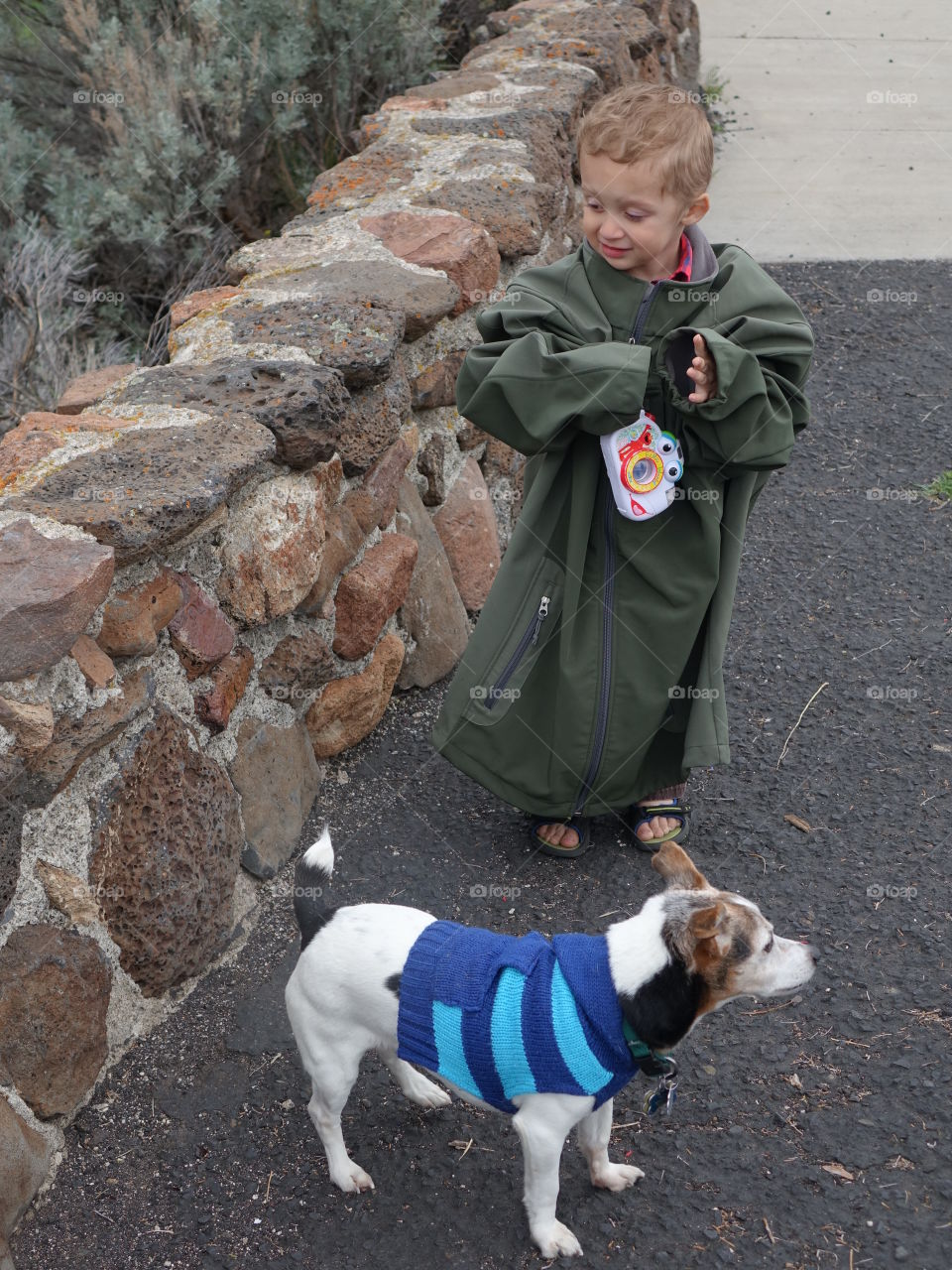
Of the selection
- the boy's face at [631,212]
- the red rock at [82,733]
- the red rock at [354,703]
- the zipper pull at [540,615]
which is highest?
the boy's face at [631,212]

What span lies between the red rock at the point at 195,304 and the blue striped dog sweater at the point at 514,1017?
77.2 inches

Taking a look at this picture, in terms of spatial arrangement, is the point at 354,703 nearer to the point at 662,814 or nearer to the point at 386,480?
the point at 386,480

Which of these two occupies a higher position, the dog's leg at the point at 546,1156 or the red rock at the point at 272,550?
the red rock at the point at 272,550

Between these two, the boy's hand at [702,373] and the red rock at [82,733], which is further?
the boy's hand at [702,373]

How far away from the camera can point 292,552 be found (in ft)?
9.36

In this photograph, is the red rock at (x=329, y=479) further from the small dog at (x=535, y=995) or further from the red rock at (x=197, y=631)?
the small dog at (x=535, y=995)

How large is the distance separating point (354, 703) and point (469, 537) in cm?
87

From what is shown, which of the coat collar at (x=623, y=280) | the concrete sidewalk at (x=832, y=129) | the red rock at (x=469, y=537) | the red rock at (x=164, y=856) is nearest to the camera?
the red rock at (x=164, y=856)

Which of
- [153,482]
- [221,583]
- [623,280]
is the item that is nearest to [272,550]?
[221,583]

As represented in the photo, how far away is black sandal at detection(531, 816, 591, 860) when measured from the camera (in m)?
3.14

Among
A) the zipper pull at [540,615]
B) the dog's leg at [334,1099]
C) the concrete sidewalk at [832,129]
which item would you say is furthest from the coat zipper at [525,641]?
the concrete sidewalk at [832,129]

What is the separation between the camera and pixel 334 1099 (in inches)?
88.9

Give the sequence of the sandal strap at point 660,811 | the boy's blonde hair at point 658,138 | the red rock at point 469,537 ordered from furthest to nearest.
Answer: the red rock at point 469,537 → the sandal strap at point 660,811 → the boy's blonde hair at point 658,138

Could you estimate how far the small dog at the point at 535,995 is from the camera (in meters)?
2.05
